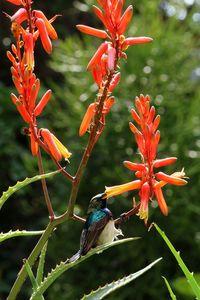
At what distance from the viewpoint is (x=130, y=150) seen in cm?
482

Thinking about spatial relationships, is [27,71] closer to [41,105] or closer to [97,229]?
[41,105]

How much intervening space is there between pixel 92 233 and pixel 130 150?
3341 millimetres

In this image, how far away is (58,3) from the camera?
20.4 feet

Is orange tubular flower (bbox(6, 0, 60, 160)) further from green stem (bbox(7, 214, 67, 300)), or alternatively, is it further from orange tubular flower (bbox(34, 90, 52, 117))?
green stem (bbox(7, 214, 67, 300))

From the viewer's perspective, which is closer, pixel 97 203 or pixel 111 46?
pixel 111 46

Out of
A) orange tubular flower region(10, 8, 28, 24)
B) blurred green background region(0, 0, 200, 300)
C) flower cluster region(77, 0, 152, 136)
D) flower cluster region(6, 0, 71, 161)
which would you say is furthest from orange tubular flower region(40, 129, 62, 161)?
blurred green background region(0, 0, 200, 300)

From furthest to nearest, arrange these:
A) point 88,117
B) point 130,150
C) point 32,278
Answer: point 130,150 → point 88,117 → point 32,278

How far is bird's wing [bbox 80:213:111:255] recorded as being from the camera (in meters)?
1.47

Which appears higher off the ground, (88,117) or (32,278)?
(88,117)

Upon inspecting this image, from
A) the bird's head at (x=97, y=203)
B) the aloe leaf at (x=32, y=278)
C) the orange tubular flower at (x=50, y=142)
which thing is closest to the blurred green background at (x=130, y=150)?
the bird's head at (x=97, y=203)

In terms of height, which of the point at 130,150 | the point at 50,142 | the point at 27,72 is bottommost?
the point at 130,150

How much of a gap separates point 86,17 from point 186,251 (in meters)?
2.64

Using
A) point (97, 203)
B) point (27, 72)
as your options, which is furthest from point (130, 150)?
point (27, 72)

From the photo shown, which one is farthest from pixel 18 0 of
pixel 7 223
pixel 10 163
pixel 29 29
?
pixel 7 223
